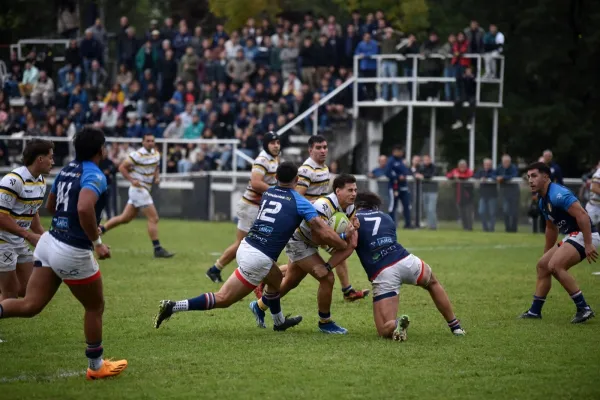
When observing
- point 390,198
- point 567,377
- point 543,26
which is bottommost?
point 390,198

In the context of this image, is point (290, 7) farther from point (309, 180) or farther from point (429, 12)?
point (309, 180)

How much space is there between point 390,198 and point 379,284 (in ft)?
56.2

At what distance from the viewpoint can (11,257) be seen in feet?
34.7

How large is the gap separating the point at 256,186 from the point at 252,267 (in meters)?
4.45

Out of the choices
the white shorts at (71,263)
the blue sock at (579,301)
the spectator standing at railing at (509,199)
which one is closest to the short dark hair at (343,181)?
the blue sock at (579,301)

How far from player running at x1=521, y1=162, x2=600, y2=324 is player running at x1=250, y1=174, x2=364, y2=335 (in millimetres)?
2275

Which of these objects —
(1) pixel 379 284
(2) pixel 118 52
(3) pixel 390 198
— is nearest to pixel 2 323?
(1) pixel 379 284

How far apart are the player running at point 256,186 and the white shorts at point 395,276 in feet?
14.2

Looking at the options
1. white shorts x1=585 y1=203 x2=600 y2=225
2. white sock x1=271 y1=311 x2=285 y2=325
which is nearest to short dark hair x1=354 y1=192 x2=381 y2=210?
white sock x1=271 y1=311 x2=285 y2=325

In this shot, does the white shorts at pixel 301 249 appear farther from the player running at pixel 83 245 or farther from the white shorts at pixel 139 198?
the white shorts at pixel 139 198

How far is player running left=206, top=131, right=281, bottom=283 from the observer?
14648 mm

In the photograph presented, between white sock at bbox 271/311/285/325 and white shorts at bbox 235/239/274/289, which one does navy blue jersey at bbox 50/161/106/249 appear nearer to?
white shorts at bbox 235/239/274/289

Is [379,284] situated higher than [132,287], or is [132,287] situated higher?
[379,284]

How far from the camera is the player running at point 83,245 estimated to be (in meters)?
8.44
